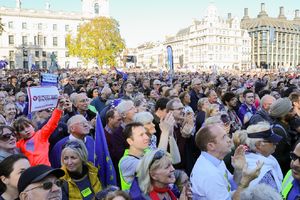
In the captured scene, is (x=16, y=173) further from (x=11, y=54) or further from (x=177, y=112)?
(x=11, y=54)

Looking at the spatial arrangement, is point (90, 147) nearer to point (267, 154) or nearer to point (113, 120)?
point (113, 120)

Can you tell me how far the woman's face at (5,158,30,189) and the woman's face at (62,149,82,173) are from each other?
0.70 m

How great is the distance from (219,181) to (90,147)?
226cm

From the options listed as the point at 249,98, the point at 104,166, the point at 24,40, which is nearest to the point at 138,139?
the point at 104,166

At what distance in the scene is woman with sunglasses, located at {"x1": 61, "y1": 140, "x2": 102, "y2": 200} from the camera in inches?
157

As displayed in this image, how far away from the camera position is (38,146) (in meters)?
4.96

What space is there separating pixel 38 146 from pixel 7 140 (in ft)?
2.00

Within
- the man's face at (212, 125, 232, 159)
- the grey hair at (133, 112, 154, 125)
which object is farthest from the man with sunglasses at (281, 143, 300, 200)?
the grey hair at (133, 112, 154, 125)

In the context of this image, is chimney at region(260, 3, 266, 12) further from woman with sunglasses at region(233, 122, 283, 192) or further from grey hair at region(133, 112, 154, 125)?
woman with sunglasses at region(233, 122, 283, 192)

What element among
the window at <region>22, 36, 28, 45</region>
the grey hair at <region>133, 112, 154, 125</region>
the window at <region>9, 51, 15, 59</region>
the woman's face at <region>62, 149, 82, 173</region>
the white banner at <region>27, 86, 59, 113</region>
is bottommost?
the woman's face at <region>62, 149, 82, 173</region>

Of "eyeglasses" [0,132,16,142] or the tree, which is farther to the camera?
the tree

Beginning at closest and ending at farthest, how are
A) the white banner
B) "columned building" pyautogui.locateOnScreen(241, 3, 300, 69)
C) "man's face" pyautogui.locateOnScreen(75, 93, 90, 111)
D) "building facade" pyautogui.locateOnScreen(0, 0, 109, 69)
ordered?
1. the white banner
2. "man's face" pyautogui.locateOnScreen(75, 93, 90, 111)
3. "building facade" pyautogui.locateOnScreen(0, 0, 109, 69)
4. "columned building" pyautogui.locateOnScreen(241, 3, 300, 69)

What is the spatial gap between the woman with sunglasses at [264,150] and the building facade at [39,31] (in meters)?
80.2

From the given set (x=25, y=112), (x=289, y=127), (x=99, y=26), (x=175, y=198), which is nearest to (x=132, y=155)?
(x=175, y=198)
